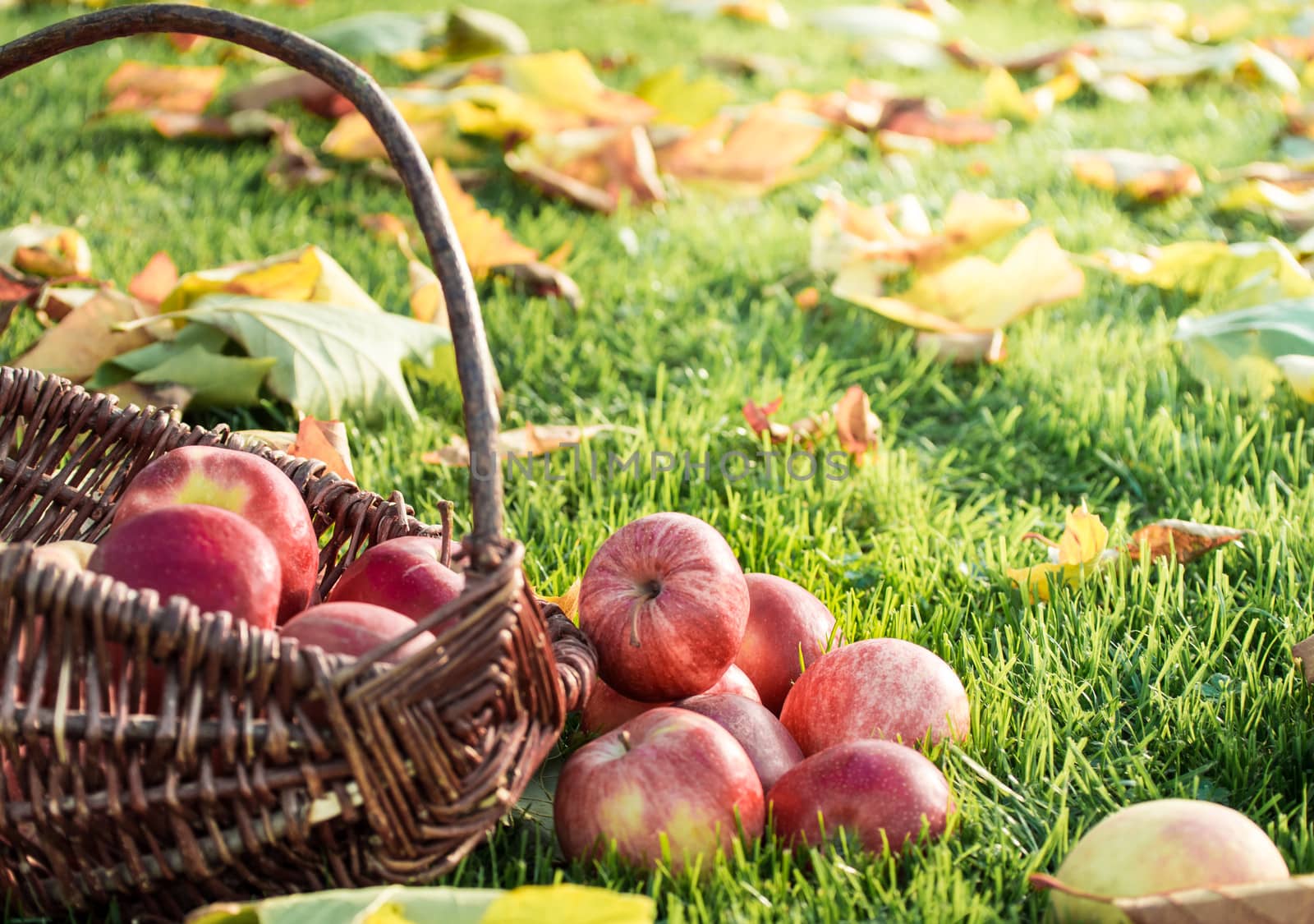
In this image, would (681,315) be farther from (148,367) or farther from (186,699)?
(186,699)

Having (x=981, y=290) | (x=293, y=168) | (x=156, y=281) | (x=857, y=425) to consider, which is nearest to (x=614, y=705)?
(x=857, y=425)

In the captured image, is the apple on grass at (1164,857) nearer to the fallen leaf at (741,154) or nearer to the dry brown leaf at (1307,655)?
the dry brown leaf at (1307,655)

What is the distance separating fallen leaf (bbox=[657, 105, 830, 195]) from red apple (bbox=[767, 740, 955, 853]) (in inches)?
96.8

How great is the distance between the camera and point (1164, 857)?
1.06m

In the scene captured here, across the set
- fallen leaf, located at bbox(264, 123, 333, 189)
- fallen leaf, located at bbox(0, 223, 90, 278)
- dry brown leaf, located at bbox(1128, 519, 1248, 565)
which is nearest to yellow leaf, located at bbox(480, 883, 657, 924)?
dry brown leaf, located at bbox(1128, 519, 1248, 565)

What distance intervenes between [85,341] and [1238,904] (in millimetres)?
1917

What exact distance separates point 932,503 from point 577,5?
4304mm

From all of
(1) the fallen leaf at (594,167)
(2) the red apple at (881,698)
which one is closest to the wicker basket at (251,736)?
(2) the red apple at (881,698)

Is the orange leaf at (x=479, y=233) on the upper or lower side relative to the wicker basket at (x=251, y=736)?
lower

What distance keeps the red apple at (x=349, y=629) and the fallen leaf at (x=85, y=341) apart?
1.17m

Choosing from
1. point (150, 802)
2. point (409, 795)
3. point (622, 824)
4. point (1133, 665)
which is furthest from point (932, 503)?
point (150, 802)

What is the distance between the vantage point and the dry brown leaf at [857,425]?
2084mm

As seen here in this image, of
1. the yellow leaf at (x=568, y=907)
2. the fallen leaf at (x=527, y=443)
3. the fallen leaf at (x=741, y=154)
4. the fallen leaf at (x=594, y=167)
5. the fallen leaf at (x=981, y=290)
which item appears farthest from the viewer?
the fallen leaf at (x=741, y=154)

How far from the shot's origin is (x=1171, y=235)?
10.7 ft
